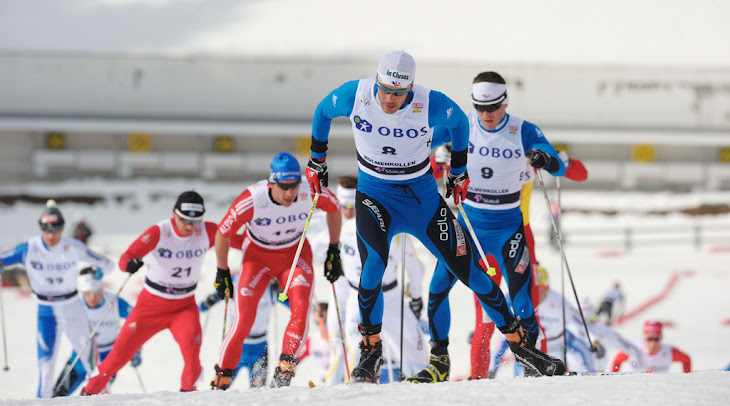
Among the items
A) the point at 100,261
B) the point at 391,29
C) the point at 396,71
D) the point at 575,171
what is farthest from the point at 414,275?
the point at 391,29

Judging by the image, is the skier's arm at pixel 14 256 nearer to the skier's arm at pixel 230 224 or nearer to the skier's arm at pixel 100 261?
the skier's arm at pixel 100 261

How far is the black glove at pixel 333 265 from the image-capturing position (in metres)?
6.40

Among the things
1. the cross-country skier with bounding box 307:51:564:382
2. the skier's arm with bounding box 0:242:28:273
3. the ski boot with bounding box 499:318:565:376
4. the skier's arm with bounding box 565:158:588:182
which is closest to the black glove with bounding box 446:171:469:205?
the cross-country skier with bounding box 307:51:564:382

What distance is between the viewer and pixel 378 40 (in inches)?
982

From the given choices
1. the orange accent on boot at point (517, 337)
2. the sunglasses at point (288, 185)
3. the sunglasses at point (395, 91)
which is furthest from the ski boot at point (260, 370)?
the sunglasses at point (395, 91)

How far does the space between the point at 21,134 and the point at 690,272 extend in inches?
727

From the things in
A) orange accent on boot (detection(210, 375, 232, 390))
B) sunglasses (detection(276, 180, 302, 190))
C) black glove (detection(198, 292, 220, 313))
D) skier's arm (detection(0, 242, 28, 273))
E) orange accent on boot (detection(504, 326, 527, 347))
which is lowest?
orange accent on boot (detection(210, 375, 232, 390))

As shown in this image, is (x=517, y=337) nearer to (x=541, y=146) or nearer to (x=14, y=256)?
(x=541, y=146)

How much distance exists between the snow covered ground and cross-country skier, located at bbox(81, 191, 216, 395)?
2.65 feet

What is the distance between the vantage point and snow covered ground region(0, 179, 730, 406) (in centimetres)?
439

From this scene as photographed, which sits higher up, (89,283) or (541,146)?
(541,146)

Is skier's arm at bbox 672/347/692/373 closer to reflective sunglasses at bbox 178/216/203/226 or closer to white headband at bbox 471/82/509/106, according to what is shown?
white headband at bbox 471/82/509/106

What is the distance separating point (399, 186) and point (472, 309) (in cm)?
816

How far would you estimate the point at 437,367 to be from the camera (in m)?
5.82
